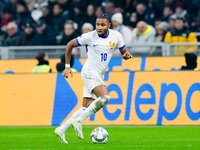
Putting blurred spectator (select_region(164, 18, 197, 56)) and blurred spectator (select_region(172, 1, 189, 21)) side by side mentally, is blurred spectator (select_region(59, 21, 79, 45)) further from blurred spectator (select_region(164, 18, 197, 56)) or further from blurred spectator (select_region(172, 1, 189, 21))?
blurred spectator (select_region(172, 1, 189, 21))

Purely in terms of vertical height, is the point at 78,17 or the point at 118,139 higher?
the point at 78,17

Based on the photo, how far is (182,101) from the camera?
14594 mm

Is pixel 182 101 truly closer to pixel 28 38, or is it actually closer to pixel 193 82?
pixel 193 82

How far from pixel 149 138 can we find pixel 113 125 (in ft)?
12.0

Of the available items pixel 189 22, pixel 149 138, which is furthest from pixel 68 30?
pixel 149 138

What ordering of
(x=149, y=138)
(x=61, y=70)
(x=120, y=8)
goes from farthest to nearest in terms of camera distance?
(x=120, y=8), (x=61, y=70), (x=149, y=138)

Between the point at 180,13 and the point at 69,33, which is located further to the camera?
the point at 180,13

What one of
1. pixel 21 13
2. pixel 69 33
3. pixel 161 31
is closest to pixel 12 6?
pixel 21 13

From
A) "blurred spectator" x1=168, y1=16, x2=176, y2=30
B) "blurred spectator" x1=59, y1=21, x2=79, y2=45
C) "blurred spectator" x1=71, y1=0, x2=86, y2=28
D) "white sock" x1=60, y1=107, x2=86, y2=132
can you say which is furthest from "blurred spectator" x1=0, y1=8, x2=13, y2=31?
"white sock" x1=60, y1=107, x2=86, y2=132

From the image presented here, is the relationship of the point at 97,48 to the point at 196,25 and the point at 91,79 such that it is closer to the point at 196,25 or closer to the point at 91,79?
the point at 91,79

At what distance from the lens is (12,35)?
71.5ft

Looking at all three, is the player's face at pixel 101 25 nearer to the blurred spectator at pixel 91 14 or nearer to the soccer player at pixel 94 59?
the soccer player at pixel 94 59

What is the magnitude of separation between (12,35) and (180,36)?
21.2 feet

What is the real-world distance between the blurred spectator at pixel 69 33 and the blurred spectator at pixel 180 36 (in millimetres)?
3045
